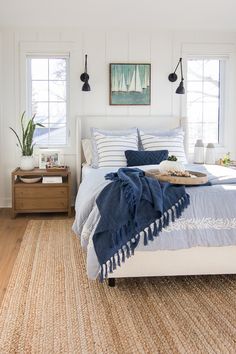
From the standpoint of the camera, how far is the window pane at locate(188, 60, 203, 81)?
5.29m

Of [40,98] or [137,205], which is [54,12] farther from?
[137,205]

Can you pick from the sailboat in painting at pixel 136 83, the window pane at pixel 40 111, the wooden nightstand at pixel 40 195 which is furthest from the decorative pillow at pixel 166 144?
the window pane at pixel 40 111

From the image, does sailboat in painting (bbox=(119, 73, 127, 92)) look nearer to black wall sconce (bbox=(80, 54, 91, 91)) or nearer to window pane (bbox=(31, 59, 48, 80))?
black wall sconce (bbox=(80, 54, 91, 91))

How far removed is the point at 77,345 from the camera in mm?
2039

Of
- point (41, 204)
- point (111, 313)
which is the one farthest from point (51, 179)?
point (111, 313)

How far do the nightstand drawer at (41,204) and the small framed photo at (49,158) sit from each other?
46cm

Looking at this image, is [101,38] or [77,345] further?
[101,38]

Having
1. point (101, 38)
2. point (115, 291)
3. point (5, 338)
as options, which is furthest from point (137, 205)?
point (101, 38)

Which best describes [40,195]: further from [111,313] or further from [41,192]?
[111,313]

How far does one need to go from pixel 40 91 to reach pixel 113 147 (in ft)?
4.65

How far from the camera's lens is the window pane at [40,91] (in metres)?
5.13

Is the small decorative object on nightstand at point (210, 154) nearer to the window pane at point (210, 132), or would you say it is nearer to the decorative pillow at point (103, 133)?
the window pane at point (210, 132)

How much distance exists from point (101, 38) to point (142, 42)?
52cm

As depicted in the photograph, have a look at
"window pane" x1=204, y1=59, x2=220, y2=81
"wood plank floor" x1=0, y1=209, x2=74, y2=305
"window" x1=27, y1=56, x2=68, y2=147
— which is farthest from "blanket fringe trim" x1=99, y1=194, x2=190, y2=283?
"window pane" x1=204, y1=59, x2=220, y2=81
